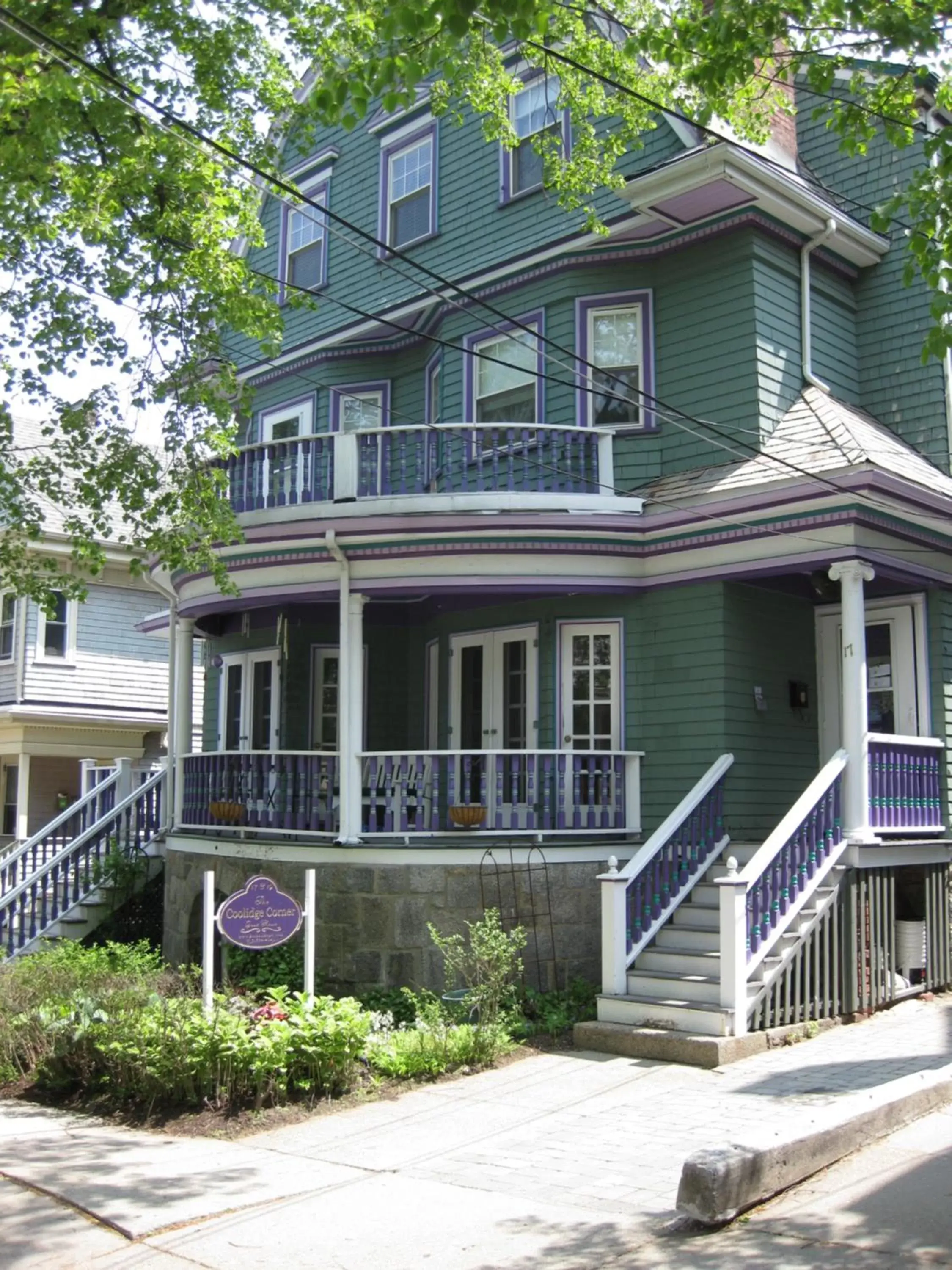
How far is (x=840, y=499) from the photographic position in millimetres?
11742

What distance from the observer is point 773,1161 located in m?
6.44

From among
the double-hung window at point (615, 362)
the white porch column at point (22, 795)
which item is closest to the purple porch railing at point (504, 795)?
the double-hung window at point (615, 362)

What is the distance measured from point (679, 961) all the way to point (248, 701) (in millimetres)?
8437

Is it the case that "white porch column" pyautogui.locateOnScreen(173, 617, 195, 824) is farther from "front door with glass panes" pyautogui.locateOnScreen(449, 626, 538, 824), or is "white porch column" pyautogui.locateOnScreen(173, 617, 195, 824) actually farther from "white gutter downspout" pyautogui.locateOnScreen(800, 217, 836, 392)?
"white gutter downspout" pyautogui.locateOnScreen(800, 217, 836, 392)

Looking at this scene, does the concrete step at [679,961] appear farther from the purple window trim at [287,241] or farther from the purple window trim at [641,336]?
the purple window trim at [287,241]

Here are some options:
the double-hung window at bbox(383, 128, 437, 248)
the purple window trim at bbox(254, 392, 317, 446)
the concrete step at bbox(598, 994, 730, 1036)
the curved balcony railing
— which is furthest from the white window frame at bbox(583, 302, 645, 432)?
the concrete step at bbox(598, 994, 730, 1036)

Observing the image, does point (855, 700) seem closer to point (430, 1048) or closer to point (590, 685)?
point (590, 685)

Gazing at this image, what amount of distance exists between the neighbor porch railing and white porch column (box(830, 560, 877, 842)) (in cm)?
128

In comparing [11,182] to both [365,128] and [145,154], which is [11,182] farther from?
[365,128]

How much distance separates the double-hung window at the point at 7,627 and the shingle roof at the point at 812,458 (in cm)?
1556

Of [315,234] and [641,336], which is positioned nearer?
[641,336]

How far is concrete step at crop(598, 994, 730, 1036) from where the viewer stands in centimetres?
1012

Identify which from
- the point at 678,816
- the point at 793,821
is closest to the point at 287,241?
the point at 678,816

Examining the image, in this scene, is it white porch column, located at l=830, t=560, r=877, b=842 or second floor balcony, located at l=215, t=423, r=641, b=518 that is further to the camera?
second floor balcony, located at l=215, t=423, r=641, b=518
